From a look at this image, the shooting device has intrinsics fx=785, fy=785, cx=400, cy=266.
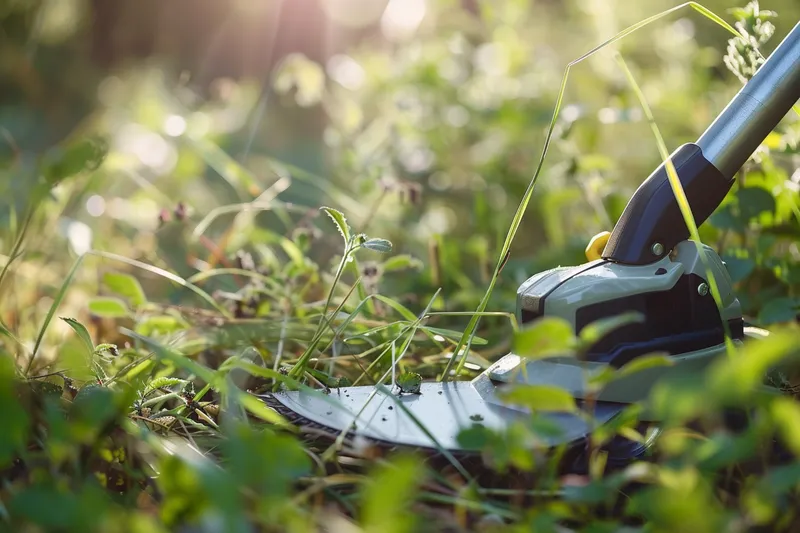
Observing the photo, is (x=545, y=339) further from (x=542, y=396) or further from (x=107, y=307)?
(x=107, y=307)

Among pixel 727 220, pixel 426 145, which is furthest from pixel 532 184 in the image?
pixel 426 145

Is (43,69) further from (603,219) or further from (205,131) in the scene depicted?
(603,219)

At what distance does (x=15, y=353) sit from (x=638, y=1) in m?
2.41

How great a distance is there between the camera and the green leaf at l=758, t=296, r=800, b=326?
115 cm

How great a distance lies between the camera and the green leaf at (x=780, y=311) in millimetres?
1146

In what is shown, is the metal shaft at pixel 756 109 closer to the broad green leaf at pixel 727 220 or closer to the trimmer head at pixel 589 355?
the trimmer head at pixel 589 355

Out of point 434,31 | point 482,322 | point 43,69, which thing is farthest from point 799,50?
point 43,69

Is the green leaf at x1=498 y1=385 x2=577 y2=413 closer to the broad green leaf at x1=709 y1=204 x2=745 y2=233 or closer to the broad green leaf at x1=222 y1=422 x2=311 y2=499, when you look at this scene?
the broad green leaf at x1=222 y1=422 x2=311 y2=499

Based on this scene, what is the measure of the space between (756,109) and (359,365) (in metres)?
0.61

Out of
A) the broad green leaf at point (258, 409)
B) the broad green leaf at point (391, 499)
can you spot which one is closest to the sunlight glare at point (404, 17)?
the broad green leaf at point (258, 409)

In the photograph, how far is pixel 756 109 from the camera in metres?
0.97

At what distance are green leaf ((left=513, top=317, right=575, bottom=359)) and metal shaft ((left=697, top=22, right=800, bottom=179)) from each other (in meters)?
0.45

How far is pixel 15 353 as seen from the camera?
3.92ft

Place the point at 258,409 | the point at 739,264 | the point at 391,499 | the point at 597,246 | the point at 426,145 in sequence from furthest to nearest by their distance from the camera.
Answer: the point at 426,145
the point at 739,264
the point at 597,246
the point at 258,409
the point at 391,499
